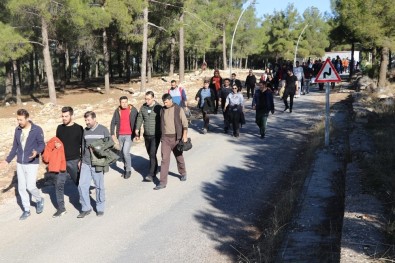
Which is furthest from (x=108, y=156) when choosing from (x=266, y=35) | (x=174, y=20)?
(x=266, y=35)

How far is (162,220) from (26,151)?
239cm

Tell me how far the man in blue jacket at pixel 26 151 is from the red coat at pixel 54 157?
20cm

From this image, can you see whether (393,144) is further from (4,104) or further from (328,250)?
(4,104)

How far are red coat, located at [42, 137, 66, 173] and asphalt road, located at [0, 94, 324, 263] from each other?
2.66ft

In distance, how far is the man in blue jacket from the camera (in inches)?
254

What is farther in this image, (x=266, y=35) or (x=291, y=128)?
(x=266, y=35)

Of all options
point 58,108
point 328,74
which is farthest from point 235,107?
point 58,108

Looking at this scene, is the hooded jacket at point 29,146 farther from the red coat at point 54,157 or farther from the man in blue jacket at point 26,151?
the red coat at point 54,157

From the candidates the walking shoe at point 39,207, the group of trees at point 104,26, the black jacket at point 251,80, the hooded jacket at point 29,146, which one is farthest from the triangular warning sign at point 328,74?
the group of trees at point 104,26

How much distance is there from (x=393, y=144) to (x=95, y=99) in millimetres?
25863

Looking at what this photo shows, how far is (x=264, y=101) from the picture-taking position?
12.2 metres

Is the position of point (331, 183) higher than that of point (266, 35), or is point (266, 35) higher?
point (266, 35)

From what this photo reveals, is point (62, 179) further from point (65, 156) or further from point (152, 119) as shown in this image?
point (152, 119)

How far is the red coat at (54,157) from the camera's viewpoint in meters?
6.35
